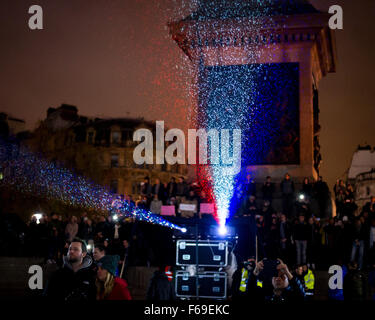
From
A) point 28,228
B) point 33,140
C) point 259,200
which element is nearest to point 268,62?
point 259,200

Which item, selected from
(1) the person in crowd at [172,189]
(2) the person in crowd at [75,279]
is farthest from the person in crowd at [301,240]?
(2) the person in crowd at [75,279]

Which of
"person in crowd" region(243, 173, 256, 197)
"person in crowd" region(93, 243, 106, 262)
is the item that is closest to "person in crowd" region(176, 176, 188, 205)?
"person in crowd" region(243, 173, 256, 197)

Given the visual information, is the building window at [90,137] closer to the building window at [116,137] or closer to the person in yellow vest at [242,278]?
the building window at [116,137]

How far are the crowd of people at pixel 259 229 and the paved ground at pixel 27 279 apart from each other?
0.28 meters

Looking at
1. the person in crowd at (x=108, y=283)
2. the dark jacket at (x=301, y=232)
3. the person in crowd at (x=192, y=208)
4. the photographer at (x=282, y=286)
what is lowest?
the photographer at (x=282, y=286)

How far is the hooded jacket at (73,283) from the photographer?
604 centimetres

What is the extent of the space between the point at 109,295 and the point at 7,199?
41536mm

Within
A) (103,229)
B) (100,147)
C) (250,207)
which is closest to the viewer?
(103,229)

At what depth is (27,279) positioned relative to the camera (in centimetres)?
1697

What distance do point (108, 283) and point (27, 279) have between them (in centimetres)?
1071

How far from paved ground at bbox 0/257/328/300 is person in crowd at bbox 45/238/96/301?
7775 millimetres

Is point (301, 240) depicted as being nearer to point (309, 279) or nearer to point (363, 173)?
point (309, 279)

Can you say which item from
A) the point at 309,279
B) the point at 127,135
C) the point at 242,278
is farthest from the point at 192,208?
the point at 127,135
